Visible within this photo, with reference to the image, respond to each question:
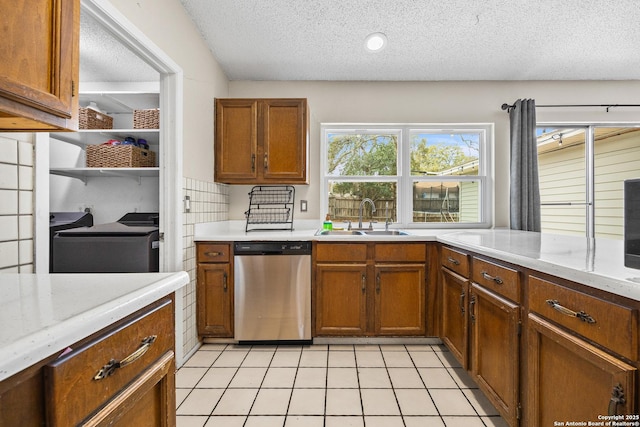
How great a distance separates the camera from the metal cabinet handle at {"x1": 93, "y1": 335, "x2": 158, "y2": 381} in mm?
644

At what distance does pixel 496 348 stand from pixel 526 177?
2038 millimetres

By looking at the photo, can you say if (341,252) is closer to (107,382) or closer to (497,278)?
(497,278)

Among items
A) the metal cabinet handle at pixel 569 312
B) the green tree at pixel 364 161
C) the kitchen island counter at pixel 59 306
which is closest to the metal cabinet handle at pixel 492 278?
the metal cabinet handle at pixel 569 312

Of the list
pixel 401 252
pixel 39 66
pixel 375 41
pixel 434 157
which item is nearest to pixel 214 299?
pixel 401 252

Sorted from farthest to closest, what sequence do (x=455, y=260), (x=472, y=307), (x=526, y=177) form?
(x=526, y=177) → (x=455, y=260) → (x=472, y=307)

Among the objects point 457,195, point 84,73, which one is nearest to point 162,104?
point 84,73

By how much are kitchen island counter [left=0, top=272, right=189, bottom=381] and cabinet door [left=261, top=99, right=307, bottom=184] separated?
77.1 inches

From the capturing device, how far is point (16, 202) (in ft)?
3.22

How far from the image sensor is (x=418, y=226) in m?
3.24

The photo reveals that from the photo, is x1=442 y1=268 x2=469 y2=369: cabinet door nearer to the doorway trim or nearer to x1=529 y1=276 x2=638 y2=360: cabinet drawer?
x1=529 y1=276 x2=638 y2=360: cabinet drawer

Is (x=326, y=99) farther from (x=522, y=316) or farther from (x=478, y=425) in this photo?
(x=478, y=425)

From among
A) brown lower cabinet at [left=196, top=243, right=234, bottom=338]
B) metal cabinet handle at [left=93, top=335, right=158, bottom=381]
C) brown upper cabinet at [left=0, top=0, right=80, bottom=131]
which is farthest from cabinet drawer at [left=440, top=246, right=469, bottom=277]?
brown upper cabinet at [left=0, top=0, right=80, bottom=131]

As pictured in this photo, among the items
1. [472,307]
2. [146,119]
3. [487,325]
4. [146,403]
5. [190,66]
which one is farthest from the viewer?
[146,119]

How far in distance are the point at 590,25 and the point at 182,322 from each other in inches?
145
